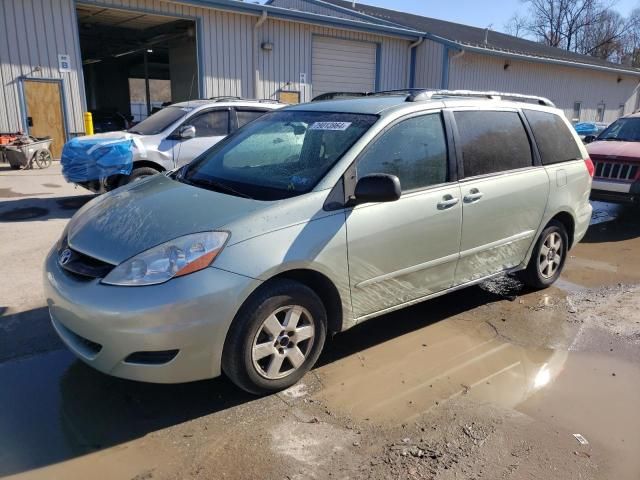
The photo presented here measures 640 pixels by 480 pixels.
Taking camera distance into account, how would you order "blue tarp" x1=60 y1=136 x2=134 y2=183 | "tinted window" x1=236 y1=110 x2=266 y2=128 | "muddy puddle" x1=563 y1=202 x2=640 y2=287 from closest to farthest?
1. "muddy puddle" x1=563 y1=202 x2=640 y2=287
2. "blue tarp" x1=60 y1=136 x2=134 y2=183
3. "tinted window" x1=236 y1=110 x2=266 y2=128

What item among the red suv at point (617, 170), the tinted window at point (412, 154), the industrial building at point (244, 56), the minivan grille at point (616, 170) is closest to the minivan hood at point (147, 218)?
the tinted window at point (412, 154)

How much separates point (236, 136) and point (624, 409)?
341cm

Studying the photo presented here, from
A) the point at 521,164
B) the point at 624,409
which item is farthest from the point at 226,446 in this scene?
the point at 521,164

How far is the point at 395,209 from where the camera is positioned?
11.6 feet

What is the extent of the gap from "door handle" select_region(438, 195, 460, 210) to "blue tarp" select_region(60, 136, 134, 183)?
5714 mm

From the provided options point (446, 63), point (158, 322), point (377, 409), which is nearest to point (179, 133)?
point (158, 322)

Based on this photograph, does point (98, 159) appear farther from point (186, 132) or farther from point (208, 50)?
point (208, 50)

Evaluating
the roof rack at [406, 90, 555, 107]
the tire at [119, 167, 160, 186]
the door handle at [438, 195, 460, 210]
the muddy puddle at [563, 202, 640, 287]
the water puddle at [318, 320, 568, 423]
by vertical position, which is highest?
the roof rack at [406, 90, 555, 107]

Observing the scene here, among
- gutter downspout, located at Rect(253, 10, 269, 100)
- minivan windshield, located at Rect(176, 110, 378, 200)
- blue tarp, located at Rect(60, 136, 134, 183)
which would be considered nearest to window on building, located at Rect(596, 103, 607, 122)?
gutter downspout, located at Rect(253, 10, 269, 100)

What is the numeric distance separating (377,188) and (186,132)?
5877mm

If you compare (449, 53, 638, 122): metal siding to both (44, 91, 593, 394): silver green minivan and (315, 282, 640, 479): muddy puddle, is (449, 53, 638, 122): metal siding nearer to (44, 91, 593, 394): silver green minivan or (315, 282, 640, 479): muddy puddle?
(44, 91, 593, 394): silver green minivan

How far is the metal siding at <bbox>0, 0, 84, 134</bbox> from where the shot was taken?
43.1 ft

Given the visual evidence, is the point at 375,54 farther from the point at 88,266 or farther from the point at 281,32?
the point at 88,266

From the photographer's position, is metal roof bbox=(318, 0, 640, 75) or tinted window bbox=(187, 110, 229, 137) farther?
metal roof bbox=(318, 0, 640, 75)
